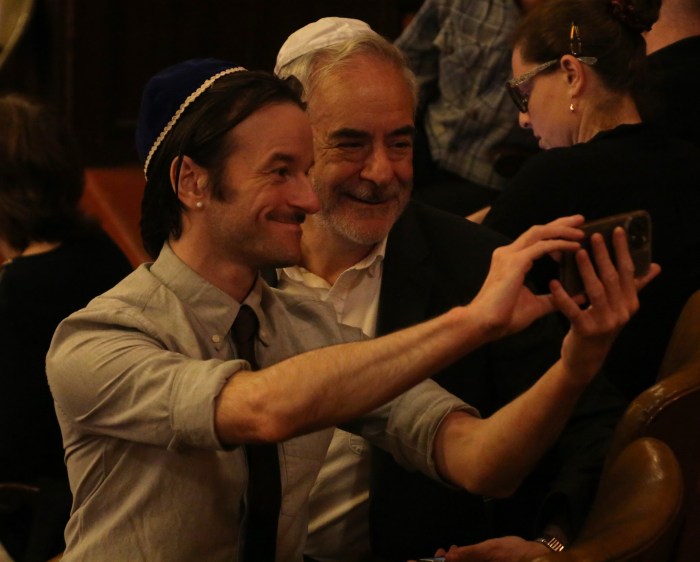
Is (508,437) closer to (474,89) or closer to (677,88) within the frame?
(677,88)

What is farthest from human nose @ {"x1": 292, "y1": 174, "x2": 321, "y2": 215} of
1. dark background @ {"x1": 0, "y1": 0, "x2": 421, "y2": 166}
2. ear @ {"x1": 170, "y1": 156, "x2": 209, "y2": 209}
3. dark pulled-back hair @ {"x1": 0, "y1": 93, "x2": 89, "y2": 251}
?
dark background @ {"x1": 0, "y1": 0, "x2": 421, "y2": 166}

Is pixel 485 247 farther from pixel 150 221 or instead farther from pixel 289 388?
pixel 289 388

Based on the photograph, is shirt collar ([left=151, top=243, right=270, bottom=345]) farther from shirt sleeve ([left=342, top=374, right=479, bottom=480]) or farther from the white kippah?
the white kippah

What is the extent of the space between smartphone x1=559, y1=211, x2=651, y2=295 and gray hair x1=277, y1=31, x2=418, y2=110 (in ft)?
2.75

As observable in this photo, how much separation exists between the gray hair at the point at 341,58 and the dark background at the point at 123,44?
7.97 ft

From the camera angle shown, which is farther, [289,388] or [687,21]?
[687,21]

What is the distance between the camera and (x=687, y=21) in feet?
9.50

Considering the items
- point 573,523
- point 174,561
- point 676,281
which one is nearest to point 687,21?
point 676,281

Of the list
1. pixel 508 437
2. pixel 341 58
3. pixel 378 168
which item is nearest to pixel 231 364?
pixel 508 437

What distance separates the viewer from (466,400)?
2107 millimetres

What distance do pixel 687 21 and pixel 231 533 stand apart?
5.69 feet

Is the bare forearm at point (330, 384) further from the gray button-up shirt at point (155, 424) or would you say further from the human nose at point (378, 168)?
the human nose at point (378, 168)

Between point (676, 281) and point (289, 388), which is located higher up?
point (289, 388)

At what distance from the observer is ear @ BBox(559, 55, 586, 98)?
259 centimetres
